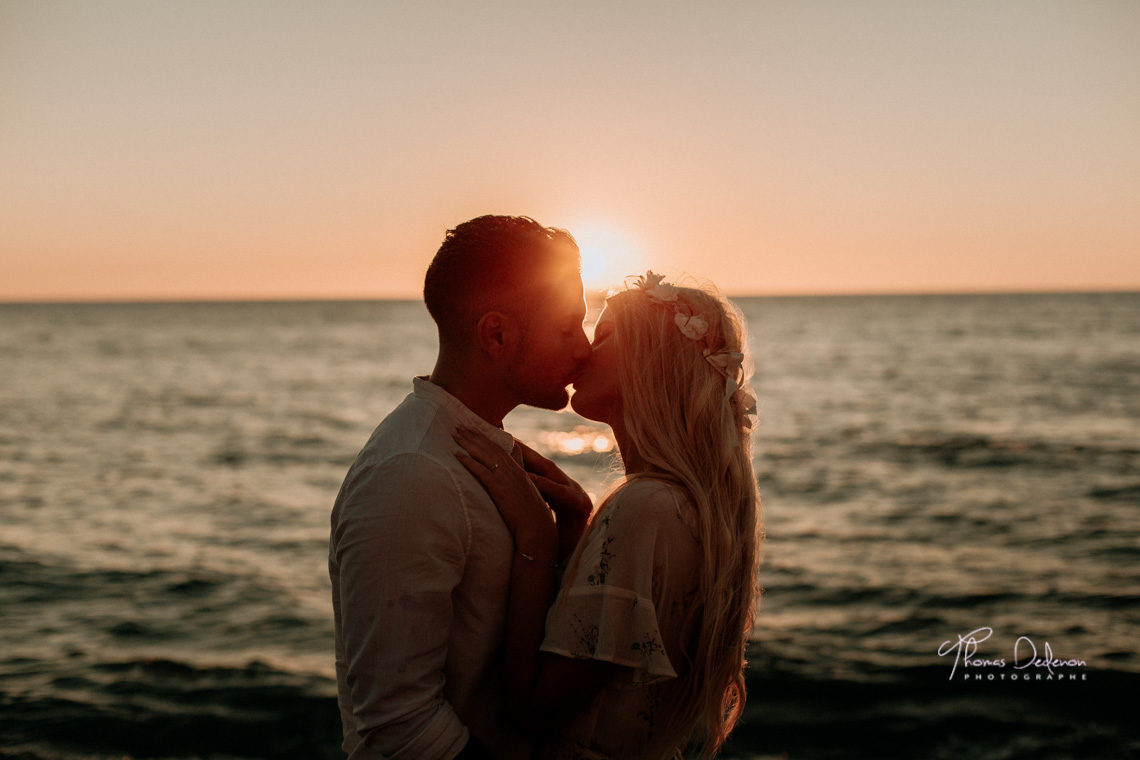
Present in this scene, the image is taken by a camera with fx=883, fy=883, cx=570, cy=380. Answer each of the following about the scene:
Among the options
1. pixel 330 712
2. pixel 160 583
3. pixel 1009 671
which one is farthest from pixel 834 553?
pixel 160 583

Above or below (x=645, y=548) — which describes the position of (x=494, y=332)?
above

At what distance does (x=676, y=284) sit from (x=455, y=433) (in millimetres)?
1060

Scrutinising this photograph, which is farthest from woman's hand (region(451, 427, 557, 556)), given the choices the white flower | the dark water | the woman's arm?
the dark water

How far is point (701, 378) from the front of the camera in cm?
295

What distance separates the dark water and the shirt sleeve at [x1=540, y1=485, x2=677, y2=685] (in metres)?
4.87

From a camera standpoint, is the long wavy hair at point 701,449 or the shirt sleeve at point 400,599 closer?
the shirt sleeve at point 400,599

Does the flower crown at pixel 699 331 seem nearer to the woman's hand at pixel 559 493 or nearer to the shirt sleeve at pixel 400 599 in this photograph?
the woman's hand at pixel 559 493

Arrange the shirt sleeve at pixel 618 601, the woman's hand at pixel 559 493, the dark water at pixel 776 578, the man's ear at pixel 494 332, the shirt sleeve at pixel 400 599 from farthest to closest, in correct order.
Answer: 1. the dark water at pixel 776 578
2. the woman's hand at pixel 559 493
3. the man's ear at pixel 494 332
4. the shirt sleeve at pixel 618 601
5. the shirt sleeve at pixel 400 599

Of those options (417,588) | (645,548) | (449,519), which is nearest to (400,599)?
(417,588)

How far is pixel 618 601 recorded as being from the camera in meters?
2.62

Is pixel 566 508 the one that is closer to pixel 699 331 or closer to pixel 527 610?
pixel 527 610

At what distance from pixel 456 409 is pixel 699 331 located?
861 mm

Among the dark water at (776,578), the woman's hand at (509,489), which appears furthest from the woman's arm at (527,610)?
the dark water at (776,578)

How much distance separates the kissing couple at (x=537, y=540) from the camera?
242 centimetres
